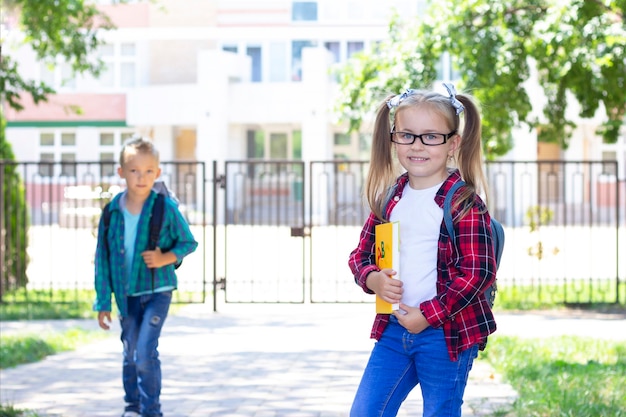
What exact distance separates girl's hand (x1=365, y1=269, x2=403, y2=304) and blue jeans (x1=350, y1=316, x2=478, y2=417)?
156 mm

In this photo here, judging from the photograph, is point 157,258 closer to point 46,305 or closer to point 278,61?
point 46,305

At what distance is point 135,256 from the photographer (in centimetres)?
680

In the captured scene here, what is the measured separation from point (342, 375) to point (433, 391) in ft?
16.2

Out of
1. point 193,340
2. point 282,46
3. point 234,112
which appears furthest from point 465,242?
point 282,46

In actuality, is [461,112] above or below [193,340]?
above

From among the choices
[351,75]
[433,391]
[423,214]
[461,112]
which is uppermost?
[351,75]

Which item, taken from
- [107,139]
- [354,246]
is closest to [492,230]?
[354,246]

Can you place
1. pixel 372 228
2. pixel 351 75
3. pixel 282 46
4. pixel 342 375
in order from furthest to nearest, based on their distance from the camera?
pixel 282 46, pixel 351 75, pixel 342 375, pixel 372 228

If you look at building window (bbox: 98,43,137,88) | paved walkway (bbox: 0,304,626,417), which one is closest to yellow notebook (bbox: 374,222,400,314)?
paved walkway (bbox: 0,304,626,417)

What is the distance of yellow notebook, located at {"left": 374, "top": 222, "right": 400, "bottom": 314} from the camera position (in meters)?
4.36

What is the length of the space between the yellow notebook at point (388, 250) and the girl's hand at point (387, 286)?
0.03m

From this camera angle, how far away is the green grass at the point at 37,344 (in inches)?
404

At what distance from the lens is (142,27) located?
47.0m

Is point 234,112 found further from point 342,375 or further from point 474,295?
point 474,295
